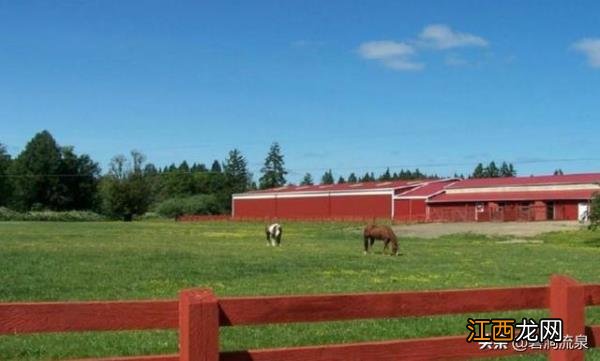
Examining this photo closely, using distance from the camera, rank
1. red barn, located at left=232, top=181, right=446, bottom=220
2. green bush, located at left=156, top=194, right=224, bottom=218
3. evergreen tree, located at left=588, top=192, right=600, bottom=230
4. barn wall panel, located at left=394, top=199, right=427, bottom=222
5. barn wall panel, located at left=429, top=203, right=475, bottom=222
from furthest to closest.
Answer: green bush, located at left=156, top=194, right=224, bottom=218
red barn, located at left=232, top=181, right=446, bottom=220
barn wall panel, located at left=394, top=199, right=427, bottom=222
barn wall panel, located at left=429, top=203, right=475, bottom=222
evergreen tree, located at left=588, top=192, right=600, bottom=230

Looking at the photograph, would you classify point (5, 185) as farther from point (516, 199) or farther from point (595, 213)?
point (595, 213)

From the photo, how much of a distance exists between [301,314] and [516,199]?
9243 cm

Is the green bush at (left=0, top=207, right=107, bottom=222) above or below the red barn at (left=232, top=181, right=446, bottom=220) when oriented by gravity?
below

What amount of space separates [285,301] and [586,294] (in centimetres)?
252

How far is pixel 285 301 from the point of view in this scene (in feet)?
16.8

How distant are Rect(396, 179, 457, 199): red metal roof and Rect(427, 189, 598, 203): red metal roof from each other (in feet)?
4.21

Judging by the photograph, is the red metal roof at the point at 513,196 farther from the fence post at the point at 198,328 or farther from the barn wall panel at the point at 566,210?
the fence post at the point at 198,328

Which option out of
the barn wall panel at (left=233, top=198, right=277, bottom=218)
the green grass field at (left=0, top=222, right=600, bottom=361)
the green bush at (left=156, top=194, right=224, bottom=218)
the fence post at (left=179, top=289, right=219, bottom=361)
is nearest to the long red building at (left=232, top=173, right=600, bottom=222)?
the barn wall panel at (left=233, top=198, right=277, bottom=218)

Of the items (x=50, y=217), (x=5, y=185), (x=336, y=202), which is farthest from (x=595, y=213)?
(x=5, y=185)

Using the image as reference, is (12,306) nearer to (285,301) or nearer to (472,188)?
(285,301)

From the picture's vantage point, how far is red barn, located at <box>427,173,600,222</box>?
88.9 meters

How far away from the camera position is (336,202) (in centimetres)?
11744

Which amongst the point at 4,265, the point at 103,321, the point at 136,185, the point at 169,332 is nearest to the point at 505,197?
the point at 136,185

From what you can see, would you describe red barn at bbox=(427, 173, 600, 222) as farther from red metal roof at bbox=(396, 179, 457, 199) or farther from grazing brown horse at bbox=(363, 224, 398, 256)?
grazing brown horse at bbox=(363, 224, 398, 256)
